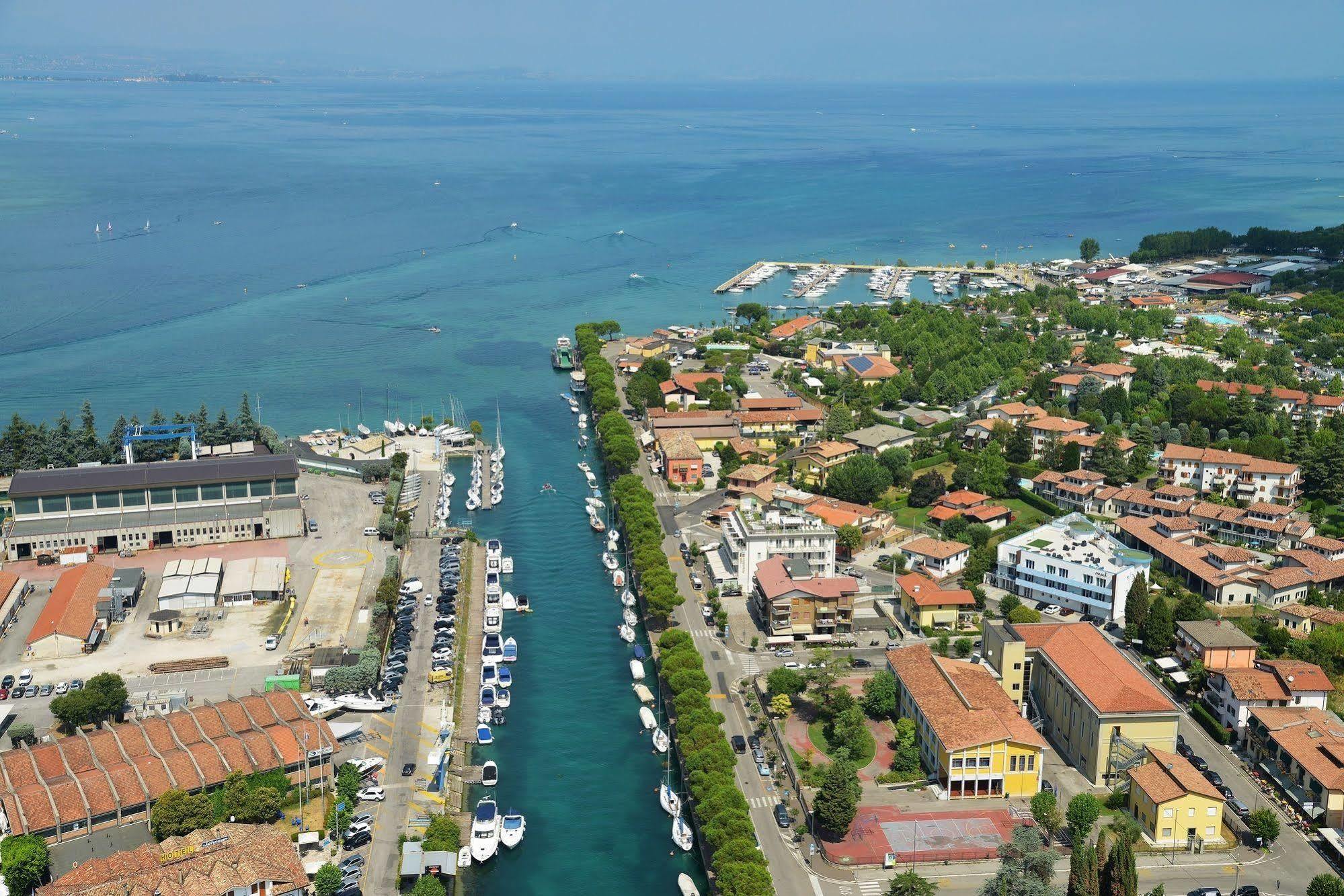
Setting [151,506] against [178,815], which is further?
[151,506]

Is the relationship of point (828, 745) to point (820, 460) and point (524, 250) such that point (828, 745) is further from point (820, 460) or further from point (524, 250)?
point (524, 250)

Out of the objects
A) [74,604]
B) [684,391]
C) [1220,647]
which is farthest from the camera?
[684,391]

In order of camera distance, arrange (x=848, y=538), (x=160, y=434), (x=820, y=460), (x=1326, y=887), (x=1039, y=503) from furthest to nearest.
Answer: (x=160, y=434), (x=820, y=460), (x=1039, y=503), (x=848, y=538), (x=1326, y=887)

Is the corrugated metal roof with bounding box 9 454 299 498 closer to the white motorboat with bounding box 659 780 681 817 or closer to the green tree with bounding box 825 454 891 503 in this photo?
the green tree with bounding box 825 454 891 503

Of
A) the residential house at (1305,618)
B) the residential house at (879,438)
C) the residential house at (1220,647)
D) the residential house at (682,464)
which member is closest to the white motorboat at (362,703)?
the residential house at (682,464)

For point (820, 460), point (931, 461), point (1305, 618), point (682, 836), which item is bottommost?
point (682, 836)

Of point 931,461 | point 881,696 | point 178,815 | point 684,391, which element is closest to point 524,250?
point 684,391

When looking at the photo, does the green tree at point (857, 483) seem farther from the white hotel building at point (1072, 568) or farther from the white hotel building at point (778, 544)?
the white hotel building at point (1072, 568)
